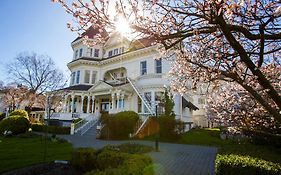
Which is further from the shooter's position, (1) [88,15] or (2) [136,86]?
(2) [136,86]

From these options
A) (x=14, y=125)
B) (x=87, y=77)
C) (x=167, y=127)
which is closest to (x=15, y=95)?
(x=87, y=77)

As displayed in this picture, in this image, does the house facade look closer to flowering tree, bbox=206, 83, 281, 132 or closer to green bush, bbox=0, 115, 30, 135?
green bush, bbox=0, 115, 30, 135

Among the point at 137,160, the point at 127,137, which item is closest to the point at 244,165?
the point at 137,160

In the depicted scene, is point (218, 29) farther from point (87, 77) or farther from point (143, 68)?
point (87, 77)

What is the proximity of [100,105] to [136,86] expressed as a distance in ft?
26.8

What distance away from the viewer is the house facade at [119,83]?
2266cm

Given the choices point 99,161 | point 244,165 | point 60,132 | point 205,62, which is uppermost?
point 205,62

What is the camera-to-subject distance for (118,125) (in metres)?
18.1

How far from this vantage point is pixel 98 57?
33250mm

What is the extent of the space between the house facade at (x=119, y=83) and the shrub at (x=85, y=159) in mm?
13371

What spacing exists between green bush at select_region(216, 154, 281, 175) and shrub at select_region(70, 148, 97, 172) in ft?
12.9

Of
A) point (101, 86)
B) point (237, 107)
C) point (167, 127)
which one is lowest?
point (167, 127)

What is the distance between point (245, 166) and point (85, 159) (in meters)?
4.91

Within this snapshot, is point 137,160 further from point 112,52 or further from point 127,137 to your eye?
point 112,52
